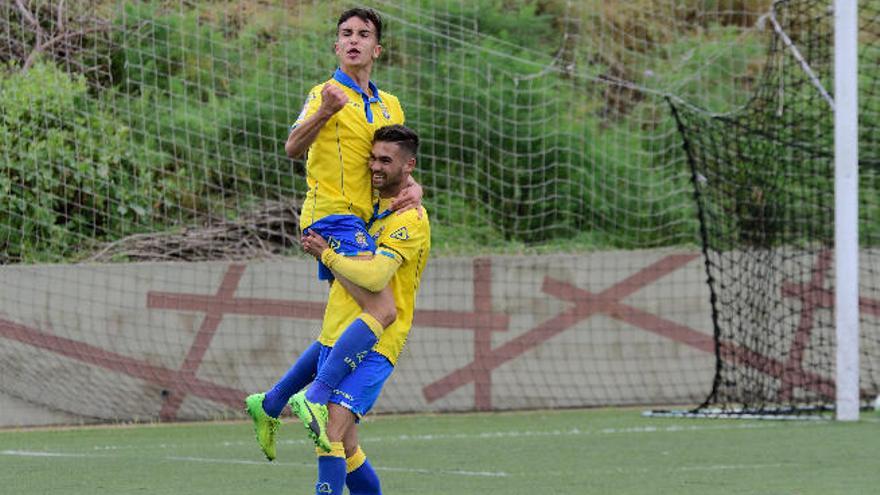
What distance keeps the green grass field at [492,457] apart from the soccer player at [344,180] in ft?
5.29

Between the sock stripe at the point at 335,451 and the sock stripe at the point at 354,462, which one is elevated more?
the sock stripe at the point at 335,451

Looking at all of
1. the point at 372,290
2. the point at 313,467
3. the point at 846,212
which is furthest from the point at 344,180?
the point at 846,212

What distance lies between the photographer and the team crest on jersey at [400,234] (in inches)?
260

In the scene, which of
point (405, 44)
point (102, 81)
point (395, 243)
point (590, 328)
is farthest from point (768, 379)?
point (395, 243)

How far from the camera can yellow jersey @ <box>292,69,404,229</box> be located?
21.4 ft

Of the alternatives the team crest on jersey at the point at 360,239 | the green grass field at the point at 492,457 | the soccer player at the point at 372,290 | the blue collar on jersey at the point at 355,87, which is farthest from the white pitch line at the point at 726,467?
the blue collar on jersey at the point at 355,87

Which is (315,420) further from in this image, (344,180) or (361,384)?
(344,180)

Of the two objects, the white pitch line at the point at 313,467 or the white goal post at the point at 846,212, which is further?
the white goal post at the point at 846,212

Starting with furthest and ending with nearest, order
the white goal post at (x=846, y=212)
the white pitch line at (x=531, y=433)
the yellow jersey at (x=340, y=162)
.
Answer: the white goal post at (x=846, y=212) < the white pitch line at (x=531, y=433) < the yellow jersey at (x=340, y=162)

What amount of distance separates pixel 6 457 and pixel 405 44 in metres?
7.50

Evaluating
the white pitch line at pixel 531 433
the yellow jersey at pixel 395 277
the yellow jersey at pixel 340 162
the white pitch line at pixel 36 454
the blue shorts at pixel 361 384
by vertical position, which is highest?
the yellow jersey at pixel 340 162

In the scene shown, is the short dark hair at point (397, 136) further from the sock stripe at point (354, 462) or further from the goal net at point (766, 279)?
the goal net at point (766, 279)

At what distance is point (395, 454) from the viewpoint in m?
9.94

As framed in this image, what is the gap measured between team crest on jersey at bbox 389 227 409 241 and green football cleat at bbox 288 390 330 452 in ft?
2.65
